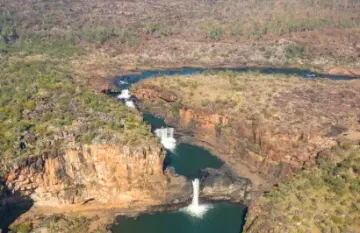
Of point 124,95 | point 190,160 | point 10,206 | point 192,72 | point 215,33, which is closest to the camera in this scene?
point 10,206

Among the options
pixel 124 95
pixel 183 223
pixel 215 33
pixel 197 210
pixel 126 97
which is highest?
pixel 215 33

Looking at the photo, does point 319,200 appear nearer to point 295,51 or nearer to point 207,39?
point 295,51

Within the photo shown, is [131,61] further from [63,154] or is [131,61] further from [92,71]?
[63,154]

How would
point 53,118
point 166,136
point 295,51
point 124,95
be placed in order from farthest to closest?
1. point 295,51
2. point 124,95
3. point 166,136
4. point 53,118

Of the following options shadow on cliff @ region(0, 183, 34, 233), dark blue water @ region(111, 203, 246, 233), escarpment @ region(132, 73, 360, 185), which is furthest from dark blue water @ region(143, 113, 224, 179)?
shadow on cliff @ region(0, 183, 34, 233)

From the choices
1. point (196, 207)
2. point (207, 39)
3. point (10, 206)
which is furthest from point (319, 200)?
point (207, 39)

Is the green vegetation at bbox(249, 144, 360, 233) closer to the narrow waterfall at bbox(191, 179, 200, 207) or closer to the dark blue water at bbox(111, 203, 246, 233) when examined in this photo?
the dark blue water at bbox(111, 203, 246, 233)
